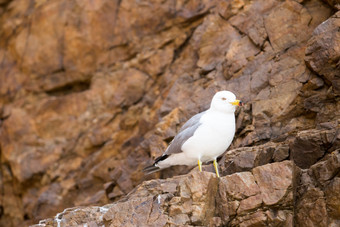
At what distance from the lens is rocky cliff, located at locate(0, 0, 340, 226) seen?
6.93m

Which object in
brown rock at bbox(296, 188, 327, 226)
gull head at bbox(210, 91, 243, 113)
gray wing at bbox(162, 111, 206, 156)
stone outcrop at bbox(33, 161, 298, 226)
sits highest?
gull head at bbox(210, 91, 243, 113)

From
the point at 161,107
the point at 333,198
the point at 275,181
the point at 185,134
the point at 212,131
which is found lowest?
the point at 161,107

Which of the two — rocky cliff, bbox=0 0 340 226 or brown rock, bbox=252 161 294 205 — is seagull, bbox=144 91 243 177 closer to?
rocky cliff, bbox=0 0 340 226

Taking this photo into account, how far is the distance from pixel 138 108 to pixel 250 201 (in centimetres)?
710

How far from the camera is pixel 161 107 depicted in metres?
12.0

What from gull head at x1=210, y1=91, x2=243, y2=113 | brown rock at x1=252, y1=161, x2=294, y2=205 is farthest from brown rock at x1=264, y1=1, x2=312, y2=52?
brown rock at x1=252, y1=161, x2=294, y2=205

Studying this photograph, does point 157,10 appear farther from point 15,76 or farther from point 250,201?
point 250,201

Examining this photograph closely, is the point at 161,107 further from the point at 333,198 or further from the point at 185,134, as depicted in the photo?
the point at 333,198

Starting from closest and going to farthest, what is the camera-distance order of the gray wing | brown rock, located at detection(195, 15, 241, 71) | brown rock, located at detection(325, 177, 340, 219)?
1. brown rock, located at detection(325, 177, 340, 219)
2. the gray wing
3. brown rock, located at detection(195, 15, 241, 71)

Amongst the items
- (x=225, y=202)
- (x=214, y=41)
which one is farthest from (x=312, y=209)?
(x=214, y=41)

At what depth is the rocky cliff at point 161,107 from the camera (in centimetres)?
693

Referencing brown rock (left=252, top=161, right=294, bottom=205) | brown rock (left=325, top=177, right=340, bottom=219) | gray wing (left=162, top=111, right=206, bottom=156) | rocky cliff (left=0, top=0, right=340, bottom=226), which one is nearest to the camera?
brown rock (left=325, top=177, right=340, bottom=219)

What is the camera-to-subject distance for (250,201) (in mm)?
6805

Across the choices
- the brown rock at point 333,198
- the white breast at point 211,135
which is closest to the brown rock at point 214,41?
the white breast at point 211,135
